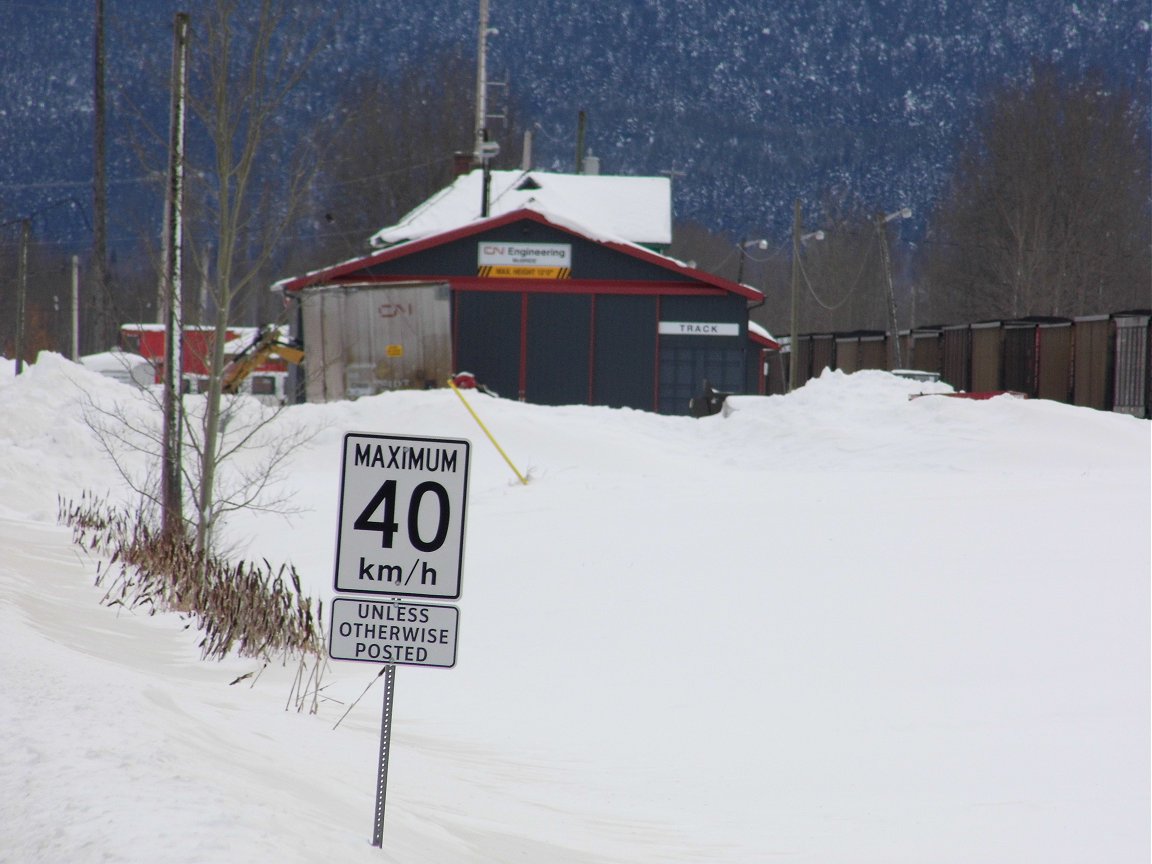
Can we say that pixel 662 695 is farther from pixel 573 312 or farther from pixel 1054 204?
pixel 1054 204

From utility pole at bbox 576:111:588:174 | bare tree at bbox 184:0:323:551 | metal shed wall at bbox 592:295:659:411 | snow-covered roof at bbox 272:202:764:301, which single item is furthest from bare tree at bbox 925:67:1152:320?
bare tree at bbox 184:0:323:551

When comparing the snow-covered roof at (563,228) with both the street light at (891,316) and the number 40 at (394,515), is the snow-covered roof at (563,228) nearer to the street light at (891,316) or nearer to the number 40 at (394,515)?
the street light at (891,316)

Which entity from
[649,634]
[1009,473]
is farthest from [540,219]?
[649,634]

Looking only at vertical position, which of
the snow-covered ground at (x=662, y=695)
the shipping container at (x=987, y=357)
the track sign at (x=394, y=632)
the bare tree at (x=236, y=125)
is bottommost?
the snow-covered ground at (x=662, y=695)

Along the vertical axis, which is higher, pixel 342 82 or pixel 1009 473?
pixel 342 82

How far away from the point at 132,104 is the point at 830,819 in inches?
408

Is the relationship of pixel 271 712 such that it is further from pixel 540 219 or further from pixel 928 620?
pixel 540 219

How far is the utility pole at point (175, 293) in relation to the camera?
43.2ft

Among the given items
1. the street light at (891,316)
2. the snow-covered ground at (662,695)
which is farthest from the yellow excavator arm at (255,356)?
the street light at (891,316)

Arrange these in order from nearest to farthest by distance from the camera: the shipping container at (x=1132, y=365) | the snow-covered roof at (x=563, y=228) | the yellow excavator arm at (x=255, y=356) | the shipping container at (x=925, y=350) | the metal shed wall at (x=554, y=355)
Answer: the yellow excavator arm at (x=255, y=356), the shipping container at (x=1132, y=365), the snow-covered roof at (x=563, y=228), the metal shed wall at (x=554, y=355), the shipping container at (x=925, y=350)

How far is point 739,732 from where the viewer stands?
8320mm

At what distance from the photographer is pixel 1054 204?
61188 mm

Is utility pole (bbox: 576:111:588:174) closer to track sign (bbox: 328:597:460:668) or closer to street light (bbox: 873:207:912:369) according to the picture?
street light (bbox: 873:207:912:369)

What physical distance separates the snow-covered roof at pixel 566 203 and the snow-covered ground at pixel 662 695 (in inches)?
886
